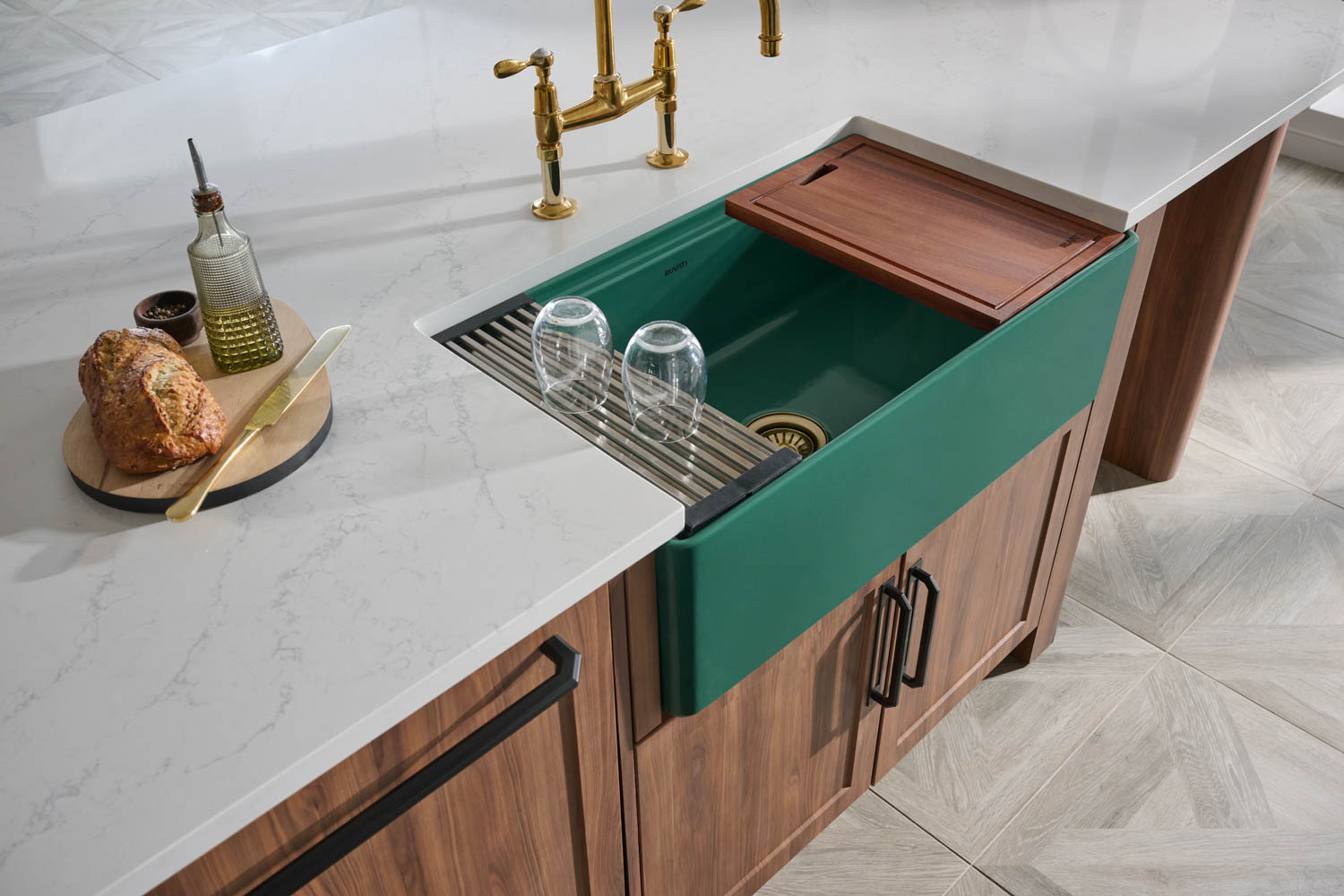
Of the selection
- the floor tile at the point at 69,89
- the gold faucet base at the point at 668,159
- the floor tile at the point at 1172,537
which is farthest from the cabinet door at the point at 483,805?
the floor tile at the point at 69,89

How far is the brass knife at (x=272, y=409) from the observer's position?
1.00 metres

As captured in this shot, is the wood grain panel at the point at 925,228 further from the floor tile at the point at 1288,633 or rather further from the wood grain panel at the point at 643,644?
the floor tile at the point at 1288,633

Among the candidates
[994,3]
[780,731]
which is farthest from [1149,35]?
[780,731]

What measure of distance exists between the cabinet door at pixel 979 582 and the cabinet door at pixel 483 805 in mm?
495

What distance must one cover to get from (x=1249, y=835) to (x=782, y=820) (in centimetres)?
Result: 80

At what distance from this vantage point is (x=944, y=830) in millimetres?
1826

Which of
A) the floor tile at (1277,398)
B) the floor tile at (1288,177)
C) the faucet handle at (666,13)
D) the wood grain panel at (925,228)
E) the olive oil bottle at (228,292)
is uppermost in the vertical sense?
the faucet handle at (666,13)

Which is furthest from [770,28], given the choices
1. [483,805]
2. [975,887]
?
[975,887]

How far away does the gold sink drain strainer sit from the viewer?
1517 mm

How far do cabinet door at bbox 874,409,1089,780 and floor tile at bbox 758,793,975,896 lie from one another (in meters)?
0.14

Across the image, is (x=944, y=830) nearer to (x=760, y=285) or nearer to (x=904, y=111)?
(x=760, y=285)

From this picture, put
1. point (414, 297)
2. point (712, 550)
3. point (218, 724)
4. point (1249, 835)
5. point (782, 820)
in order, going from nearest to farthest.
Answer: point (218, 724), point (712, 550), point (414, 297), point (782, 820), point (1249, 835)

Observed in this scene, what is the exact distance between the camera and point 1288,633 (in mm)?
2131

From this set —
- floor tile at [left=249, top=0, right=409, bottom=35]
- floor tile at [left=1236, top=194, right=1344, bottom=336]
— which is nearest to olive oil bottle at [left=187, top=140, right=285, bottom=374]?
floor tile at [left=1236, top=194, right=1344, bottom=336]
